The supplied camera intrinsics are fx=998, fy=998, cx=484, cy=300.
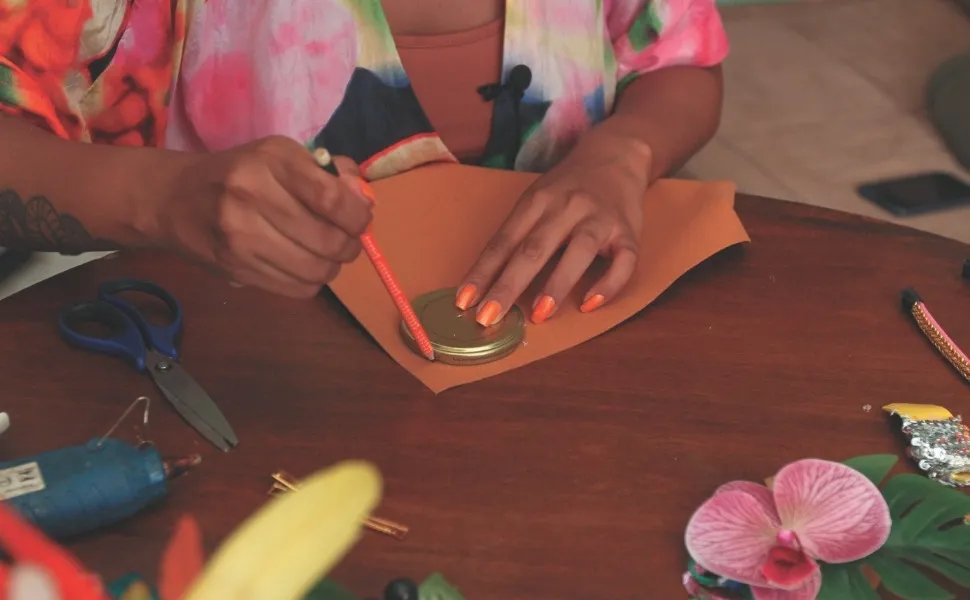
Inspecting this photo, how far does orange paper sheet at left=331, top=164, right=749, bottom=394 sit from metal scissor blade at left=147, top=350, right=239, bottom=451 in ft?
0.38

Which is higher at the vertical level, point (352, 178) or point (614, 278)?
point (352, 178)

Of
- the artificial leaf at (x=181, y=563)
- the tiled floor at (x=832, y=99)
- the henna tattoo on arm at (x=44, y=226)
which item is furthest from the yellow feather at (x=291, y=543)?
the tiled floor at (x=832, y=99)

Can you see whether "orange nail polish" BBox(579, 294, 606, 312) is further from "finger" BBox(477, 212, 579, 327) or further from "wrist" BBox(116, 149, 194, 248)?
"wrist" BBox(116, 149, 194, 248)

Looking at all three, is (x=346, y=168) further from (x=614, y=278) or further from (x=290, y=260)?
(x=614, y=278)

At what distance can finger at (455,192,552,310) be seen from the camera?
67cm

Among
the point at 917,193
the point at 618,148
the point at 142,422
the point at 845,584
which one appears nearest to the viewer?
the point at 845,584

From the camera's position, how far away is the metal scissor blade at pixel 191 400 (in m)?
0.55

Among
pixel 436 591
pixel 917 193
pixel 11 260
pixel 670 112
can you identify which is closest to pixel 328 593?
pixel 436 591

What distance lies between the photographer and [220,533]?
484 millimetres

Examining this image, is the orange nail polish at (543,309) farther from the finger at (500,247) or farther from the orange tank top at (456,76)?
the orange tank top at (456,76)

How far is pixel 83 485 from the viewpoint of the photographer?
47 cm

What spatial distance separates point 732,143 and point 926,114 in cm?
31

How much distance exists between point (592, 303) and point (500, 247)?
0.25 ft

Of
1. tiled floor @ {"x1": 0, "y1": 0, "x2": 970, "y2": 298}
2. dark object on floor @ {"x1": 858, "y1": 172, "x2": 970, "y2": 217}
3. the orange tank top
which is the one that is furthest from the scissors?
dark object on floor @ {"x1": 858, "y1": 172, "x2": 970, "y2": 217}
